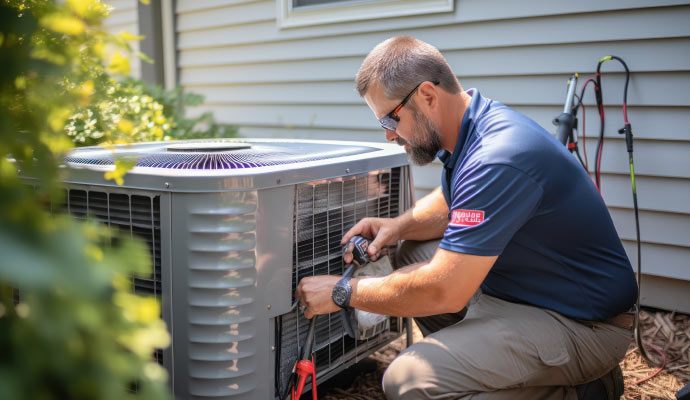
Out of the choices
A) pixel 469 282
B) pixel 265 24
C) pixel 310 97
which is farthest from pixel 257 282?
pixel 265 24

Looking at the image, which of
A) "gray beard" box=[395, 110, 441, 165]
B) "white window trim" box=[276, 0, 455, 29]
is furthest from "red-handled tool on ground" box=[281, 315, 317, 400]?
"white window trim" box=[276, 0, 455, 29]

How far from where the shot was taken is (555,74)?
110 inches

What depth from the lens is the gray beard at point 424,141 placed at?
174cm

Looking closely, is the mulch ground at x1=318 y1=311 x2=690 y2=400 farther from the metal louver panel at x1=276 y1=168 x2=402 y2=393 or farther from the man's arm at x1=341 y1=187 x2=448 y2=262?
the man's arm at x1=341 y1=187 x2=448 y2=262

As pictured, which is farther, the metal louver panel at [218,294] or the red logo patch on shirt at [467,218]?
the red logo patch on shirt at [467,218]

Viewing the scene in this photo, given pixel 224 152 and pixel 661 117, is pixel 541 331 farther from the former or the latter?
pixel 661 117

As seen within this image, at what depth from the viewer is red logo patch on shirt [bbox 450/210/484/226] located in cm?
142

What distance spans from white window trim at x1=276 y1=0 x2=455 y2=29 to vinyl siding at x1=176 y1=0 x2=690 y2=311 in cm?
5

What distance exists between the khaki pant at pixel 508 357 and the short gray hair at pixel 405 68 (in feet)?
2.44

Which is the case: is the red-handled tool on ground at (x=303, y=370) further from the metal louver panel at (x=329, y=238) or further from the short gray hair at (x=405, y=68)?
the short gray hair at (x=405, y=68)

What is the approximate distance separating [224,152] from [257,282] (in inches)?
22.2

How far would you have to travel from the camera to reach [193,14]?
4.66m

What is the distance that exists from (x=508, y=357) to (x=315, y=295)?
1.90ft

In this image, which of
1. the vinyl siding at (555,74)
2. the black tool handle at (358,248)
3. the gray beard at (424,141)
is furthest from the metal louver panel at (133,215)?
the vinyl siding at (555,74)
